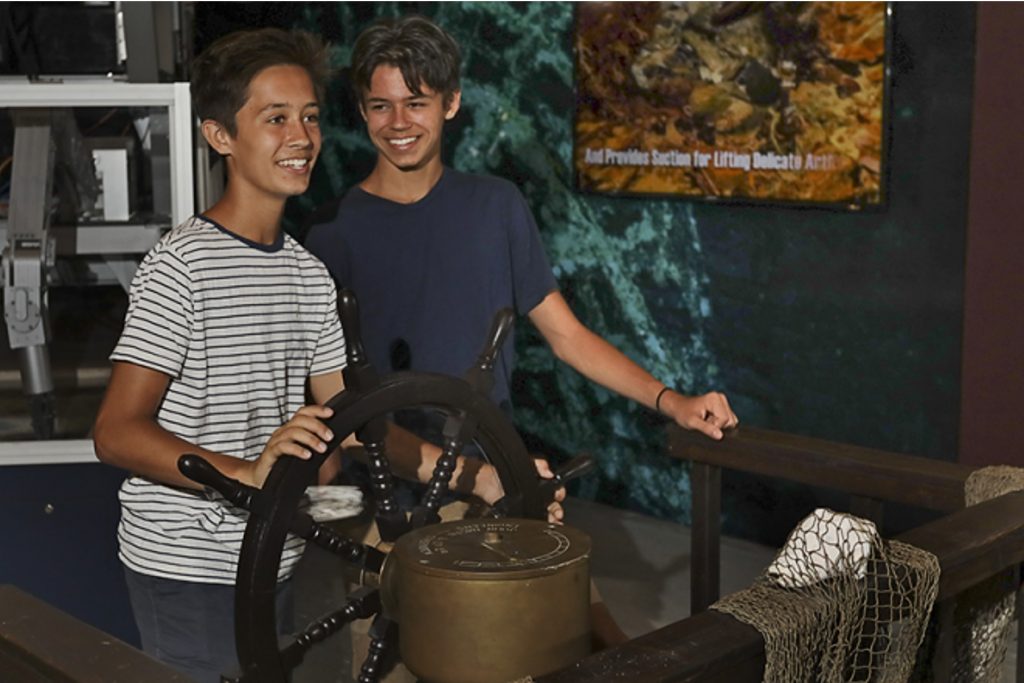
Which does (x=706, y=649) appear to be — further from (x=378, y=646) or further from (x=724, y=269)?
(x=724, y=269)

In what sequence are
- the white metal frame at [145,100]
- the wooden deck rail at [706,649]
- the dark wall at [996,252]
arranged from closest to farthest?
the wooden deck rail at [706,649] → the white metal frame at [145,100] → the dark wall at [996,252]

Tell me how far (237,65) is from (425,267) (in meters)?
0.55

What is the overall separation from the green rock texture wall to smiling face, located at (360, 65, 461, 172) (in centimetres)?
191

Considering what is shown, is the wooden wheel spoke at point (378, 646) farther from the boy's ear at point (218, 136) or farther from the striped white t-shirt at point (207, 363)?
the boy's ear at point (218, 136)

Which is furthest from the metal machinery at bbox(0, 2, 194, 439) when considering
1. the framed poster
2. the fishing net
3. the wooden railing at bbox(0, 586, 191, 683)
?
the fishing net

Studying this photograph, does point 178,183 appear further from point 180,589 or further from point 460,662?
point 460,662

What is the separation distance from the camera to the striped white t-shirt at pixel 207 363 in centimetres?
195

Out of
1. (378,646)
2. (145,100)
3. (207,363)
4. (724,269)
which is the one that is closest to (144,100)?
(145,100)

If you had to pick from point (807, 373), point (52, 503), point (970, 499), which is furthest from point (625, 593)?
point (970, 499)

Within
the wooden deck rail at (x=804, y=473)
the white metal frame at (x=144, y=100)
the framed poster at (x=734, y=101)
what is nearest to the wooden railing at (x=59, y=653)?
the wooden deck rail at (x=804, y=473)

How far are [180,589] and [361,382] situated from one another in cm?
52

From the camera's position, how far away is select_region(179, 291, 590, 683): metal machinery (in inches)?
60.9

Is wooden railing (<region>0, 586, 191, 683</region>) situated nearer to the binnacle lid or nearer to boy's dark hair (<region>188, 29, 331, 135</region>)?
the binnacle lid

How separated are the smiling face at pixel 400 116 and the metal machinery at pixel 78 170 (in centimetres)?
80
